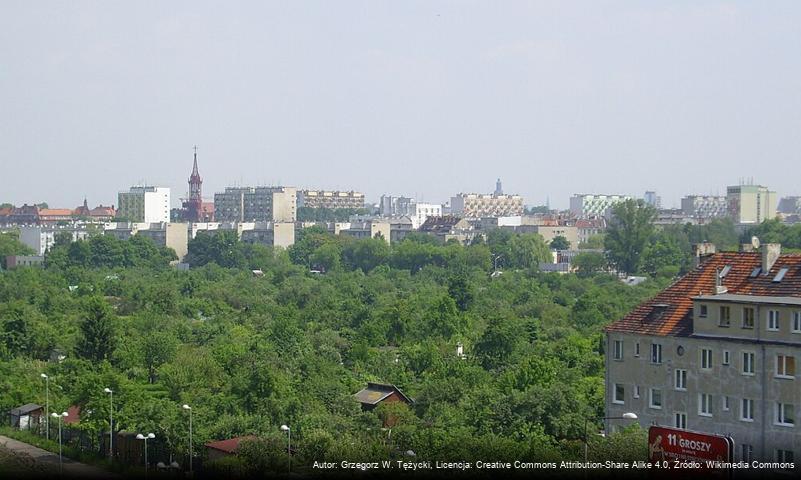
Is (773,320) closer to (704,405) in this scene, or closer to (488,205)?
(704,405)

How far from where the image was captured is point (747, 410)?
2083 cm

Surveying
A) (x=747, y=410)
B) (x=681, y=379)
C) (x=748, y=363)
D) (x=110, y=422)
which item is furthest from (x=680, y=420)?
(x=110, y=422)

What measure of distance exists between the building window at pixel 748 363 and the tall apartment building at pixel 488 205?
531ft

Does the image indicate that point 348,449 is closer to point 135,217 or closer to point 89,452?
point 89,452

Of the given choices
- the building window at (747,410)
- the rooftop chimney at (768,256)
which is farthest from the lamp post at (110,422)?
the rooftop chimney at (768,256)

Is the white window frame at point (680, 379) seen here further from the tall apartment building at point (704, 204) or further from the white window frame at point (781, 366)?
the tall apartment building at point (704, 204)

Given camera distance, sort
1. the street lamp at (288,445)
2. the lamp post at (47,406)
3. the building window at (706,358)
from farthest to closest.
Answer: the lamp post at (47,406) → the street lamp at (288,445) → the building window at (706,358)

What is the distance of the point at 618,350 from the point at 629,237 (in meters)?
67.4

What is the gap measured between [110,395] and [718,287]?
15.0m

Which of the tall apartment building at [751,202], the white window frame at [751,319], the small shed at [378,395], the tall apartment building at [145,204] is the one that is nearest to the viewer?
the white window frame at [751,319]

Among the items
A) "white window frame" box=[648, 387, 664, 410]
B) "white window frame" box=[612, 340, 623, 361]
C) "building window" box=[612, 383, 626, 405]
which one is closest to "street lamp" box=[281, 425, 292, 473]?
"building window" box=[612, 383, 626, 405]

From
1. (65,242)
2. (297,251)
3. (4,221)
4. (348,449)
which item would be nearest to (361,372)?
(348,449)

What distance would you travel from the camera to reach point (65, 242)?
114312mm

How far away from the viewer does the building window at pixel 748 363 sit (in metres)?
20.8
